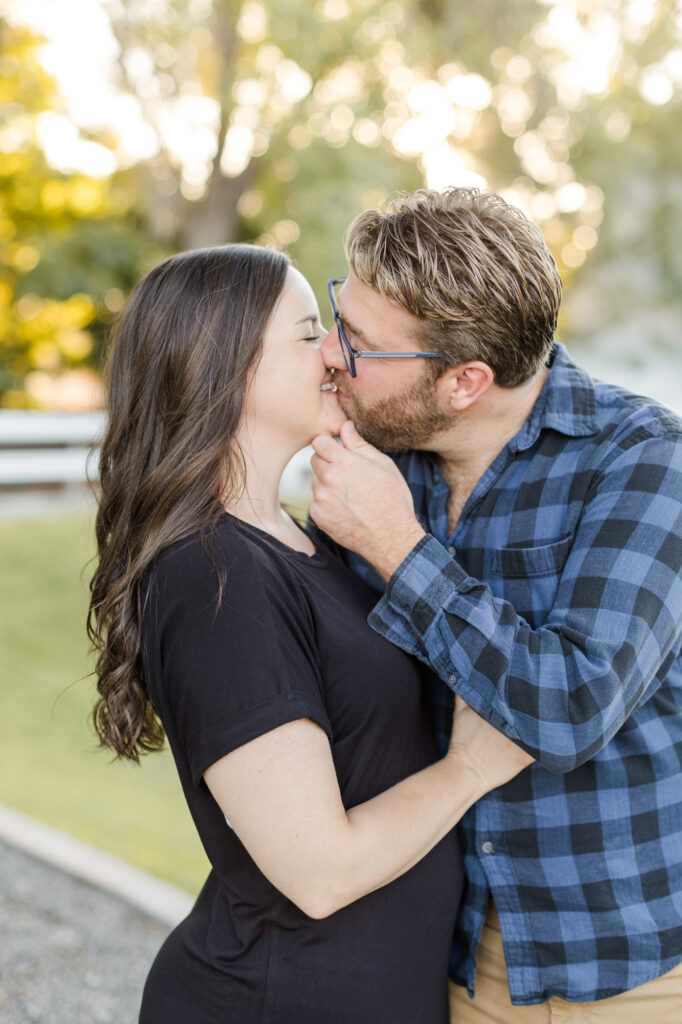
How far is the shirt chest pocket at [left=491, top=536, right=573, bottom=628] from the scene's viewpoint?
72.4 inches

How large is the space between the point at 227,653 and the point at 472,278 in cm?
96

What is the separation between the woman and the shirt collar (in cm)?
42

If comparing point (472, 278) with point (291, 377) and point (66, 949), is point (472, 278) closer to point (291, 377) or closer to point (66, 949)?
point (291, 377)

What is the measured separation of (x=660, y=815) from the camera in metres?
1.82


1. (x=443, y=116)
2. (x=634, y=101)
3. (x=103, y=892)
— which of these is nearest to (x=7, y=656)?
(x=103, y=892)

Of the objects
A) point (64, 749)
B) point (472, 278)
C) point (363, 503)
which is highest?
point (472, 278)

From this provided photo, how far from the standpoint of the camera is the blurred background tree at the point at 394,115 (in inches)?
400

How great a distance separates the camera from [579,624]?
65.1 inches

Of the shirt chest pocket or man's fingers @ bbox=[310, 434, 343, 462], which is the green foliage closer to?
man's fingers @ bbox=[310, 434, 343, 462]

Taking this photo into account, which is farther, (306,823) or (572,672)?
(572,672)

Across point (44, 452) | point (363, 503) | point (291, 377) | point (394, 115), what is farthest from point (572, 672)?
point (394, 115)

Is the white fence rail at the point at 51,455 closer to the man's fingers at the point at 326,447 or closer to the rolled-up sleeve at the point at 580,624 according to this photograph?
the man's fingers at the point at 326,447

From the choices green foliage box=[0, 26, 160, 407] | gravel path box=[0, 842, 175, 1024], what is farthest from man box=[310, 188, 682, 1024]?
green foliage box=[0, 26, 160, 407]

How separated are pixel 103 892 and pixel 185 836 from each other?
2.87ft
